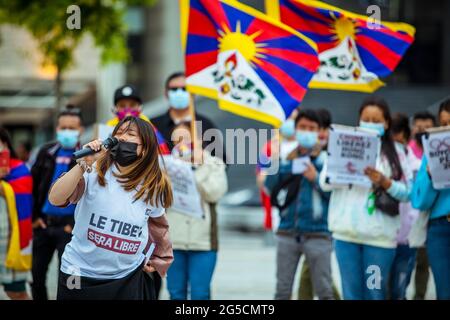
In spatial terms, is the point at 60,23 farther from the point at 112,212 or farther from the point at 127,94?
the point at 112,212

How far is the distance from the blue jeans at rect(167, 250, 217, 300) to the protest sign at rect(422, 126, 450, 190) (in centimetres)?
187

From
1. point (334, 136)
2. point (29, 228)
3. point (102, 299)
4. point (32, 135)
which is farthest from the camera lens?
point (32, 135)

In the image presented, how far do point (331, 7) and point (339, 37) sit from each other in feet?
0.83

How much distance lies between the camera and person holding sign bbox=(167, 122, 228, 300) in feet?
25.3

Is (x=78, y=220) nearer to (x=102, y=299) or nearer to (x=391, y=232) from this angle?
(x=102, y=299)

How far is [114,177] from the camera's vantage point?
5.31 metres

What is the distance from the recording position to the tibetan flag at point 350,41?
8078 millimetres

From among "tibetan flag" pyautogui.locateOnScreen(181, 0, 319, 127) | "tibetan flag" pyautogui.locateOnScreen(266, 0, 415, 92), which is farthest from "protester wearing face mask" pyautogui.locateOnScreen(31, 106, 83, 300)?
"tibetan flag" pyautogui.locateOnScreen(266, 0, 415, 92)

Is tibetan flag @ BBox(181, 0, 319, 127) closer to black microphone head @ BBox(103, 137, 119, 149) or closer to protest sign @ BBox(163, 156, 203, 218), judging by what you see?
protest sign @ BBox(163, 156, 203, 218)

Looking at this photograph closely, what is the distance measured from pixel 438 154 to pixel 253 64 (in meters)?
1.62

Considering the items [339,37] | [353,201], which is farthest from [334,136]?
[339,37]

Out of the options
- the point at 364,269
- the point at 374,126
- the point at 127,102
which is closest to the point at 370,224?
the point at 364,269

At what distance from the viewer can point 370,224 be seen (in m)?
7.41

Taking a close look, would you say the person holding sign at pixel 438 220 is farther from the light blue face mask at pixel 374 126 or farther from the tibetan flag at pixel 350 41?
the tibetan flag at pixel 350 41
